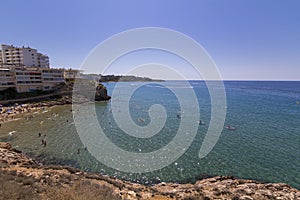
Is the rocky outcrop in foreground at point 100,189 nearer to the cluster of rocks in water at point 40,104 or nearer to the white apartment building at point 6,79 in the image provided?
the cluster of rocks in water at point 40,104

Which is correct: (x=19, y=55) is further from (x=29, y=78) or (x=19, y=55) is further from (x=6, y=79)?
(x=6, y=79)

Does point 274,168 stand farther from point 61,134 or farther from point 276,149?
point 61,134

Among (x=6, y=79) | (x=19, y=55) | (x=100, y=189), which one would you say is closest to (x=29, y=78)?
(x=6, y=79)

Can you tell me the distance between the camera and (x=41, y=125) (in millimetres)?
26844

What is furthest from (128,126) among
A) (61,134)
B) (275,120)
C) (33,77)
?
(33,77)

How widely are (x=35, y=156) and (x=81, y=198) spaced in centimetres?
1403

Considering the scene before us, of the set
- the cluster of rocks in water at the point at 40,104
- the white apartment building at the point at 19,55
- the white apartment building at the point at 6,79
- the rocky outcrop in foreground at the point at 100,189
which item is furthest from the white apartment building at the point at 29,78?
the rocky outcrop in foreground at the point at 100,189

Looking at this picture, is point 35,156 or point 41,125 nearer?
point 35,156

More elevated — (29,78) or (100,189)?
(29,78)

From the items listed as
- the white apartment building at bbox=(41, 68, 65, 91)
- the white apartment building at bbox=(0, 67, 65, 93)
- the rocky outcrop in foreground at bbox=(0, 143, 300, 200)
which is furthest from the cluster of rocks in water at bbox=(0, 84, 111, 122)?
the rocky outcrop in foreground at bbox=(0, 143, 300, 200)

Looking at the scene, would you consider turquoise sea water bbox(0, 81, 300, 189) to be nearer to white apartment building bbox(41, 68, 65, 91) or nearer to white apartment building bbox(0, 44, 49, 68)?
white apartment building bbox(41, 68, 65, 91)

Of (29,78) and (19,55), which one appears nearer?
(29,78)

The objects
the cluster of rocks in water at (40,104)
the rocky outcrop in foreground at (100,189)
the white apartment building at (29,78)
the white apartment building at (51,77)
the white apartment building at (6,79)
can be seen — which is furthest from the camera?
the white apartment building at (51,77)

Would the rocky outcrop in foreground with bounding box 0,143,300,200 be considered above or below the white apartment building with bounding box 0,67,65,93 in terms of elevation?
below
